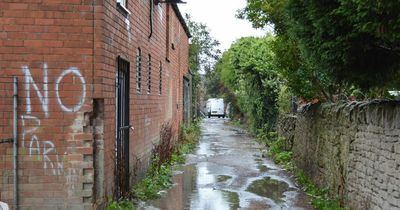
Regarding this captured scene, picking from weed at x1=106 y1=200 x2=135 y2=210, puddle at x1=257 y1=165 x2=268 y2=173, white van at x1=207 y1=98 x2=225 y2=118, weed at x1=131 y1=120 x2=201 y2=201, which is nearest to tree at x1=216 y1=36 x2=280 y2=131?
weed at x1=131 y1=120 x2=201 y2=201

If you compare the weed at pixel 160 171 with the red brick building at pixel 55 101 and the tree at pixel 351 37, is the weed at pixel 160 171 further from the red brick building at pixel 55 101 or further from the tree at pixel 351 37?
the tree at pixel 351 37

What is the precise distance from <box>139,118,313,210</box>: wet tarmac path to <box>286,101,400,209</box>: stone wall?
2.58 feet

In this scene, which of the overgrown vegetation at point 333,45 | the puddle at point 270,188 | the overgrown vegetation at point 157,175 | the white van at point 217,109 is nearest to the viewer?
the overgrown vegetation at point 333,45

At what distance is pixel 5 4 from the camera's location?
704 cm

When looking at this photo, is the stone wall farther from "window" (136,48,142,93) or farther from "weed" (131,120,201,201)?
"window" (136,48,142,93)

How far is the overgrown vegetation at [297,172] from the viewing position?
9117mm

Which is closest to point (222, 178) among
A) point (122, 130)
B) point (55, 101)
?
point (122, 130)

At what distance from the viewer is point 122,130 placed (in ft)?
29.5

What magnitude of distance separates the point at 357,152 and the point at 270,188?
3295mm

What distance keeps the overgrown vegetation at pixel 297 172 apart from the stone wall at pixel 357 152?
6.6 inches

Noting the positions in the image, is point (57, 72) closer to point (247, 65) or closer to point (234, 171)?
point (234, 171)

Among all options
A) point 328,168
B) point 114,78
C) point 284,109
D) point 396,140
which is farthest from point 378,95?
point 284,109

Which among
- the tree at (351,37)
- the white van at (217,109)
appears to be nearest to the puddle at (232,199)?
the tree at (351,37)

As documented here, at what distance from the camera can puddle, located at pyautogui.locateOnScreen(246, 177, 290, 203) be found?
10.2 m
